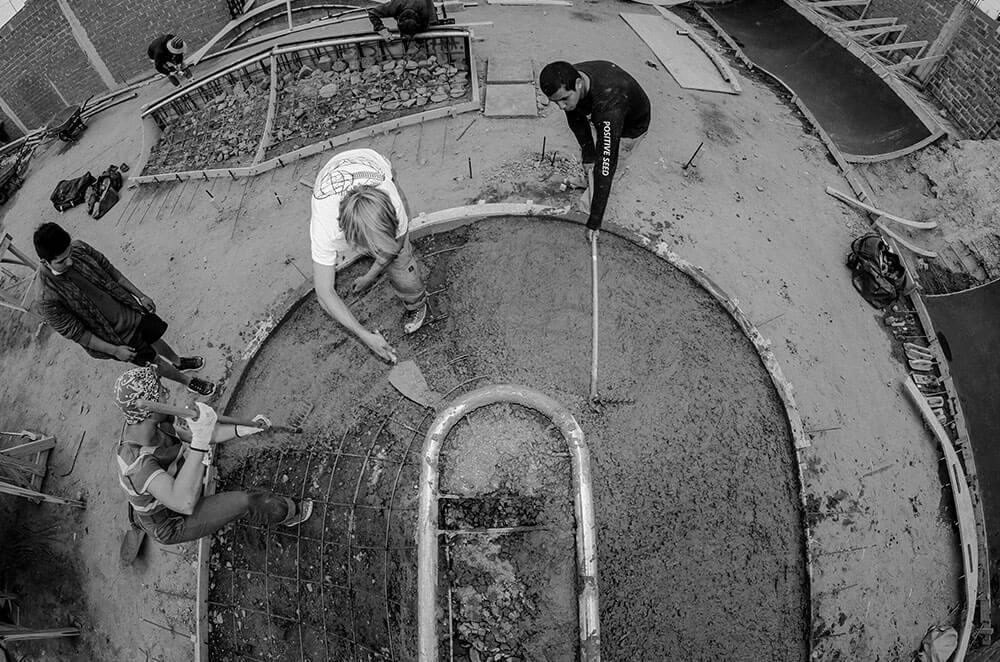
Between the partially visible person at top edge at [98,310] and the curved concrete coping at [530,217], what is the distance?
2.41 feet

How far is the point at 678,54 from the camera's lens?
7812 millimetres

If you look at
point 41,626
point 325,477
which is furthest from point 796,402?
point 41,626

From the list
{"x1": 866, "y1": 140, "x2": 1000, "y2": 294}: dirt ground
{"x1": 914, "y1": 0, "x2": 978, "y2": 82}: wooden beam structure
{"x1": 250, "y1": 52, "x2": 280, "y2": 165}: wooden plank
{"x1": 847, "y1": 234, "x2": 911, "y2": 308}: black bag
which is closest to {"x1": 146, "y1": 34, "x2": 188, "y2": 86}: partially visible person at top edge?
{"x1": 250, "y1": 52, "x2": 280, "y2": 165}: wooden plank

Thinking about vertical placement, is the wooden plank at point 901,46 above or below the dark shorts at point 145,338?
above

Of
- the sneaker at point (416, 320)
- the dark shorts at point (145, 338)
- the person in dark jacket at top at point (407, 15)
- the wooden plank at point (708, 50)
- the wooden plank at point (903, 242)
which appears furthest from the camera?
the wooden plank at point (708, 50)

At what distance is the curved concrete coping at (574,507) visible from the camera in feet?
11.3

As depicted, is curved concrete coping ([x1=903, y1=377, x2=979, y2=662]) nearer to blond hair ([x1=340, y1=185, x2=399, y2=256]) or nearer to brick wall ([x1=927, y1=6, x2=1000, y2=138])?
brick wall ([x1=927, y1=6, x2=1000, y2=138])

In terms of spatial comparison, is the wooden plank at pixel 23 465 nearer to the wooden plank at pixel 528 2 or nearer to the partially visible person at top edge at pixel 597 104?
the partially visible person at top edge at pixel 597 104

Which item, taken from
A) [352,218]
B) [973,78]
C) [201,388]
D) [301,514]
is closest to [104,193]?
[201,388]

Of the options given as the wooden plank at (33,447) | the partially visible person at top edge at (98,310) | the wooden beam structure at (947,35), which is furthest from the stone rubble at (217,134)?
the wooden beam structure at (947,35)

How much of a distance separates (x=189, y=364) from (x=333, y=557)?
260 centimetres

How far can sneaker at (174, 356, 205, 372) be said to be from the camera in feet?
16.6

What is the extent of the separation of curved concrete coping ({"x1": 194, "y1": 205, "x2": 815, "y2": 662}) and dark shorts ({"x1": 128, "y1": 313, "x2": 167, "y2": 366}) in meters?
0.85

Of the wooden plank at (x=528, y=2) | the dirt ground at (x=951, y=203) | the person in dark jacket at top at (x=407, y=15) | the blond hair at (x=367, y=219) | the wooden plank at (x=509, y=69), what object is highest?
the blond hair at (x=367, y=219)
